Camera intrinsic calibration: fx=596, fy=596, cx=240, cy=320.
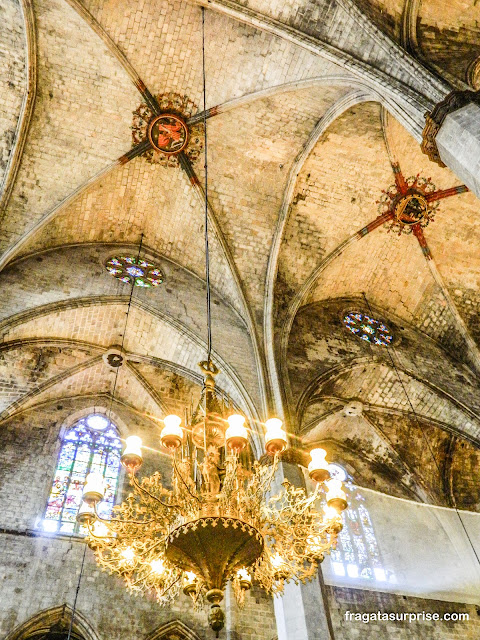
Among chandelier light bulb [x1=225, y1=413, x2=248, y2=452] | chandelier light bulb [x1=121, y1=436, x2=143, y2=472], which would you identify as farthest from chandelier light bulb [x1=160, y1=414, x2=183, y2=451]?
chandelier light bulb [x1=225, y1=413, x2=248, y2=452]

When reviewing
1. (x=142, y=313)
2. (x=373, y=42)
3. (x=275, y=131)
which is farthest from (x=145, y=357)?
(x=373, y=42)

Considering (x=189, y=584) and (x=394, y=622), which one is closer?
(x=189, y=584)

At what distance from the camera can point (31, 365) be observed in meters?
12.7

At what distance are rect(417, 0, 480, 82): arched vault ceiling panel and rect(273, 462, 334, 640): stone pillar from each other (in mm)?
7706

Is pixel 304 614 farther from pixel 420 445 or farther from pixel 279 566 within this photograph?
pixel 420 445

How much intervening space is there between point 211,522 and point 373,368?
840 centimetres

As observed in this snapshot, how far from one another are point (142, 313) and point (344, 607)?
6.83 meters

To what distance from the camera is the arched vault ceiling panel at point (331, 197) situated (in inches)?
489

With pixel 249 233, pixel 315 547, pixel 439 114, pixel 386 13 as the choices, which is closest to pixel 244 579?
pixel 315 547

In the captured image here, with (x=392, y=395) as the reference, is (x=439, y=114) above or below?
below

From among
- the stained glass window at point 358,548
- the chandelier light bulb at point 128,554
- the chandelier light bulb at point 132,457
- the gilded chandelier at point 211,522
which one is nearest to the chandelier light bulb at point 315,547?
the gilded chandelier at point 211,522

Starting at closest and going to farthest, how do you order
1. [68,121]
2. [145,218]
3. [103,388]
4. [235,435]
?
[235,435] < [68,121] < [145,218] < [103,388]

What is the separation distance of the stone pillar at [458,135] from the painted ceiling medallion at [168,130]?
6.16 m

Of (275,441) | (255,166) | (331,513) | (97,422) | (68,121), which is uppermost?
(68,121)
